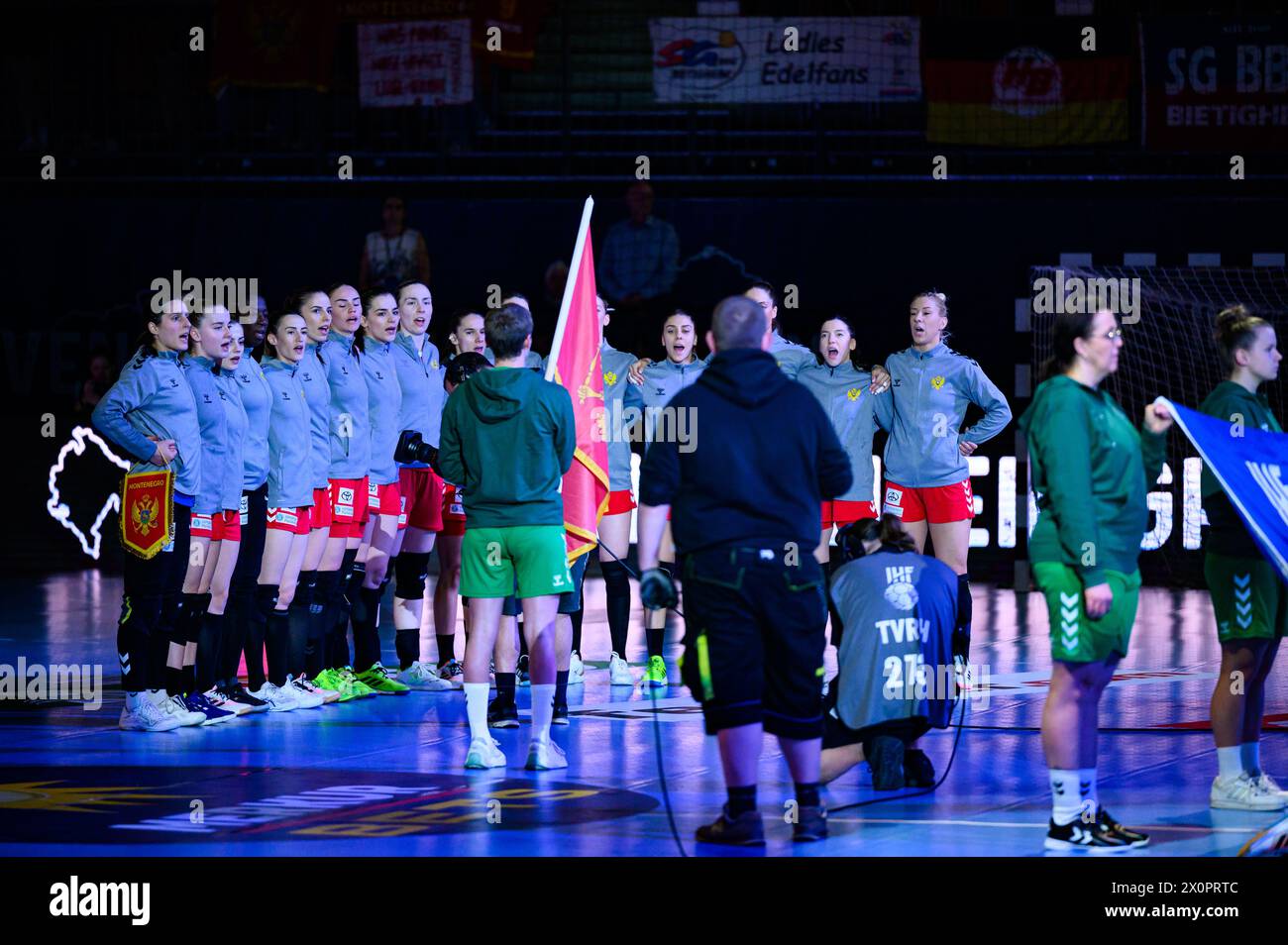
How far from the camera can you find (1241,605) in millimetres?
7156

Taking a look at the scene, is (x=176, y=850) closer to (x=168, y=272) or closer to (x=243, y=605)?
(x=243, y=605)

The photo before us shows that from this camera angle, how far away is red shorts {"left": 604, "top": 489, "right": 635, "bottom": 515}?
34.7 ft

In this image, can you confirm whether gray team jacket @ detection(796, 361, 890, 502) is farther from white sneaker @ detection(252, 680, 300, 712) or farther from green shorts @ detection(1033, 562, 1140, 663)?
green shorts @ detection(1033, 562, 1140, 663)

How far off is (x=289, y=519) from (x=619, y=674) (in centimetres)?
219

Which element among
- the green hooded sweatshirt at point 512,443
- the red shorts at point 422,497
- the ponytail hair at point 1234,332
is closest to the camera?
the ponytail hair at point 1234,332

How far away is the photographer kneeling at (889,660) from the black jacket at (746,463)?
969 millimetres

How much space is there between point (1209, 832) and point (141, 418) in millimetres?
5456

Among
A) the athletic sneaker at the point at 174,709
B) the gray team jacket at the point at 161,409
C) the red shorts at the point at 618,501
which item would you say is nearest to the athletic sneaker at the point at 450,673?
the red shorts at the point at 618,501

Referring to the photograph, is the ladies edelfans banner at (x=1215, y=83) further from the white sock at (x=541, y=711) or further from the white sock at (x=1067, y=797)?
the white sock at (x=1067, y=797)

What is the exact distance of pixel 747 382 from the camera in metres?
6.40

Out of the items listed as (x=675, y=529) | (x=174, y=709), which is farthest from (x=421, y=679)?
(x=675, y=529)

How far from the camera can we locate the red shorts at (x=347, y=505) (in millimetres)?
10195

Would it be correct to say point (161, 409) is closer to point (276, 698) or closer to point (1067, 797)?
point (276, 698)
